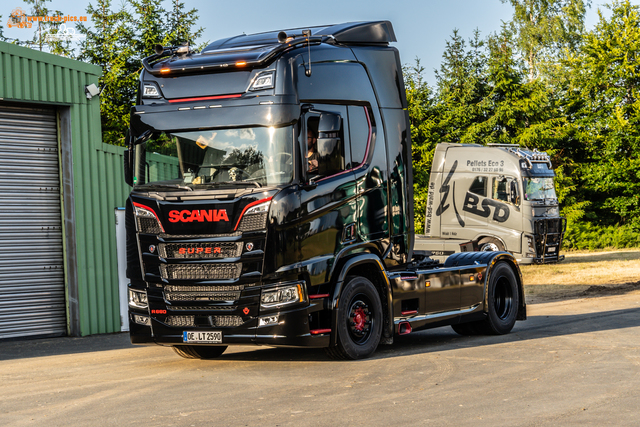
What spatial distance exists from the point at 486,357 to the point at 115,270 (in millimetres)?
7002

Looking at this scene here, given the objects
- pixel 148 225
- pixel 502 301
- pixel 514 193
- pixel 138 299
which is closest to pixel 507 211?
pixel 514 193

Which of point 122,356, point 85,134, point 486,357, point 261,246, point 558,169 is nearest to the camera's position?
point 261,246

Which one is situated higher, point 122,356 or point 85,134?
point 85,134

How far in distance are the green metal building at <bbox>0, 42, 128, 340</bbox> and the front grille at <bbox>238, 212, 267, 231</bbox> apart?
5774 millimetres

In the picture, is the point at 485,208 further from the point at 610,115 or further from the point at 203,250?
the point at 610,115

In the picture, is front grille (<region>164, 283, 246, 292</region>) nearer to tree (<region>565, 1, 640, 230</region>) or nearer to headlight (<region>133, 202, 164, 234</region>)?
headlight (<region>133, 202, 164, 234</region>)

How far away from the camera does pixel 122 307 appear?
1378 centimetres

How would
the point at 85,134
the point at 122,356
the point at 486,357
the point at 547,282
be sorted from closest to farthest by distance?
1. the point at 486,357
2. the point at 122,356
3. the point at 85,134
4. the point at 547,282

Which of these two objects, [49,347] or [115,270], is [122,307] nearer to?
[115,270]

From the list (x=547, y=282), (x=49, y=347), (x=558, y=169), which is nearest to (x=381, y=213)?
(x=49, y=347)

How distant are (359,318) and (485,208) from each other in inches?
622

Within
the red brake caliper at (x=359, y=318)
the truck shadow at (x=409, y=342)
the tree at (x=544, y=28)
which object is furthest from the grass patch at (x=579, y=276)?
the tree at (x=544, y=28)

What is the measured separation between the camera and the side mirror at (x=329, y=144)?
8.69m

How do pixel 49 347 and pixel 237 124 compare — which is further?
pixel 49 347
